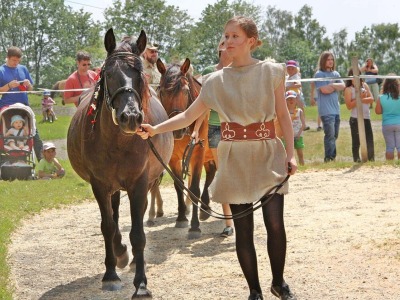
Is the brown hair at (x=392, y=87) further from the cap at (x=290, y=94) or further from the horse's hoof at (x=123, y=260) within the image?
the horse's hoof at (x=123, y=260)

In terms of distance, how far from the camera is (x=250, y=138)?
5.94 metres

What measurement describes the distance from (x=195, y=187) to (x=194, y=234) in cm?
60

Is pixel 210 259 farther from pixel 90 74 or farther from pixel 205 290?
pixel 90 74

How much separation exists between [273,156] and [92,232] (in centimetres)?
497

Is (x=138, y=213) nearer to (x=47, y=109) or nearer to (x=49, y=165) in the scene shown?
(x=49, y=165)

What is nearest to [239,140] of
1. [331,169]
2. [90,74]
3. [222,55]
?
[222,55]

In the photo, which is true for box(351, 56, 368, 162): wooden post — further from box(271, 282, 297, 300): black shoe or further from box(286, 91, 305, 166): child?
box(271, 282, 297, 300): black shoe

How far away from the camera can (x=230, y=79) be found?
5977 mm

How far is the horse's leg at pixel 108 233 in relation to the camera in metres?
7.50

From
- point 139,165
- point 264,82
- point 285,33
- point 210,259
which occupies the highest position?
point 285,33

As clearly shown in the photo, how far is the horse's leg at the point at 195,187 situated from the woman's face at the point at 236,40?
13.2 ft

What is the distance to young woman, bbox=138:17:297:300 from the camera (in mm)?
5914

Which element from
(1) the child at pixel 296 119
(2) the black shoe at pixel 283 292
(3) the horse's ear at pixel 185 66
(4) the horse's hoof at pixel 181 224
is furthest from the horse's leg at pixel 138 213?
(1) the child at pixel 296 119

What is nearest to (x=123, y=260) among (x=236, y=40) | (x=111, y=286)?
(x=111, y=286)
